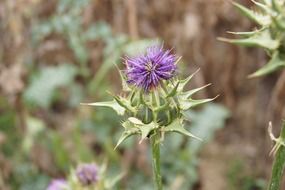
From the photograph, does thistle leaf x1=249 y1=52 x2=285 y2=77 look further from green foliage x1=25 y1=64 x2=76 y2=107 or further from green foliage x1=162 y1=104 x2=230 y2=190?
green foliage x1=25 y1=64 x2=76 y2=107

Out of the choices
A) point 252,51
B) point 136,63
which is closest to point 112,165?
point 252,51

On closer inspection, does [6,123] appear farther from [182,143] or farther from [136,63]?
[136,63]

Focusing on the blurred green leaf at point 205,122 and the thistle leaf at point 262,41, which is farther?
the blurred green leaf at point 205,122

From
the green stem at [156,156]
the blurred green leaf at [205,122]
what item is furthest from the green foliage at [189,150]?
the green stem at [156,156]

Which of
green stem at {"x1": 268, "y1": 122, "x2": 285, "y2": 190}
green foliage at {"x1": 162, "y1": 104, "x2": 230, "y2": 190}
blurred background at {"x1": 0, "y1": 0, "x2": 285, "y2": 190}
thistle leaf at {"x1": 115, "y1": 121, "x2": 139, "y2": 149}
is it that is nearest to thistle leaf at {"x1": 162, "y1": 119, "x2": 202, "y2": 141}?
thistle leaf at {"x1": 115, "y1": 121, "x2": 139, "y2": 149}

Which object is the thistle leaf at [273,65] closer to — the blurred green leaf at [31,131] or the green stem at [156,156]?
the green stem at [156,156]

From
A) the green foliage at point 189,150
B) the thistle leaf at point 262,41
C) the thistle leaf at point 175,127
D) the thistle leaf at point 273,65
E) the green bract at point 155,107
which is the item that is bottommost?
the green foliage at point 189,150
